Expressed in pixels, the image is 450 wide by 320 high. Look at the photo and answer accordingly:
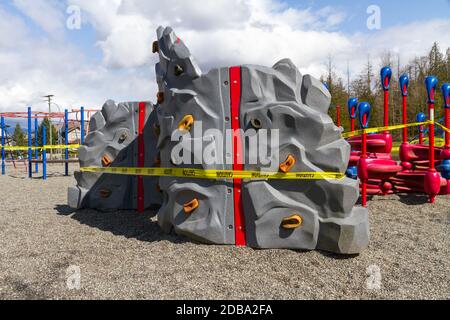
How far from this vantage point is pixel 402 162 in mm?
7730

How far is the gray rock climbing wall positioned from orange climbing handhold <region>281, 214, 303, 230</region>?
2.63 metres

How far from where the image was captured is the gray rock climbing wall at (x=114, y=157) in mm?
5819

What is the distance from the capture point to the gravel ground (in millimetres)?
2971

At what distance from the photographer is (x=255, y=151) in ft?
12.7

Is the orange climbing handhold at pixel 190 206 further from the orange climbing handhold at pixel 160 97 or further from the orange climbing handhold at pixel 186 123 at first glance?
the orange climbing handhold at pixel 160 97

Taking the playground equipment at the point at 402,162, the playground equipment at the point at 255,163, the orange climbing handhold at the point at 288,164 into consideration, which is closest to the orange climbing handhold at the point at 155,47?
the playground equipment at the point at 255,163

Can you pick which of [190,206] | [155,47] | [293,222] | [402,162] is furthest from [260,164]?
[402,162]

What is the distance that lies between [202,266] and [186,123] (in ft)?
5.37

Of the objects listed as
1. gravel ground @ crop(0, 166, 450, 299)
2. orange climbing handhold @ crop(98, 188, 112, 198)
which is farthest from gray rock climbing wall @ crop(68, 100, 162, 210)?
gravel ground @ crop(0, 166, 450, 299)

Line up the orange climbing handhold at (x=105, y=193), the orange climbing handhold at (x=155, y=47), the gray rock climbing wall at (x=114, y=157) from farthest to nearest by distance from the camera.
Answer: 1. the orange climbing handhold at (x=105, y=193)
2. the gray rock climbing wall at (x=114, y=157)
3. the orange climbing handhold at (x=155, y=47)

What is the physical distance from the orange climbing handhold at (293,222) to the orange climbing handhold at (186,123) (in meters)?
1.53

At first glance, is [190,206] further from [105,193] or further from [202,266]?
[105,193]

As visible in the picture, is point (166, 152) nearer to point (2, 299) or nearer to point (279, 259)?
point (279, 259)
